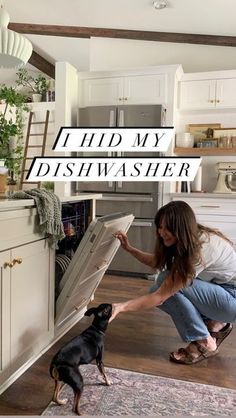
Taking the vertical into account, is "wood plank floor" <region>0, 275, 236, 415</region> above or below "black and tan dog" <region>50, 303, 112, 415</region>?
below

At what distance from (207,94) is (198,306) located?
2.66 m

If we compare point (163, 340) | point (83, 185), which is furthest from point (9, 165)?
point (83, 185)

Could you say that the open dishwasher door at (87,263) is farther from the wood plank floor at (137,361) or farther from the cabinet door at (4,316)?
the cabinet door at (4,316)

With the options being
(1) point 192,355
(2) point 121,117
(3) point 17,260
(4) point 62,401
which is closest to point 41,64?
(2) point 121,117

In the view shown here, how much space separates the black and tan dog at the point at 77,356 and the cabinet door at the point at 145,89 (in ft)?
9.01

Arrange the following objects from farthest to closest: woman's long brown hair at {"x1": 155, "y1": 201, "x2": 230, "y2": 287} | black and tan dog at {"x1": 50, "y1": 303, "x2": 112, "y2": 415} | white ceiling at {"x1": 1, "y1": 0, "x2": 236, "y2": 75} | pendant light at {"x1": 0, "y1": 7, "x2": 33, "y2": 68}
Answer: white ceiling at {"x1": 1, "y1": 0, "x2": 236, "y2": 75} < pendant light at {"x1": 0, "y1": 7, "x2": 33, "y2": 68} < woman's long brown hair at {"x1": 155, "y1": 201, "x2": 230, "y2": 287} < black and tan dog at {"x1": 50, "y1": 303, "x2": 112, "y2": 415}

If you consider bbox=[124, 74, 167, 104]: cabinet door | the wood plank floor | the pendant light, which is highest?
bbox=[124, 74, 167, 104]: cabinet door

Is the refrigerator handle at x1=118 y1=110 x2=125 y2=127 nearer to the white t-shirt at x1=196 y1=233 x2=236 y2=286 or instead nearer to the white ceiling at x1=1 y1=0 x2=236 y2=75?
the white ceiling at x1=1 y1=0 x2=236 y2=75

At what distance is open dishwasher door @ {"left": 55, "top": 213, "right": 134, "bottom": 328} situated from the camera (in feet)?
5.49

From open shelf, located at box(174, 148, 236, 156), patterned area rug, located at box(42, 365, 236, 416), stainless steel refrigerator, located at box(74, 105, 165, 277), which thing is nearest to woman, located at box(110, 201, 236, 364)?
patterned area rug, located at box(42, 365, 236, 416)

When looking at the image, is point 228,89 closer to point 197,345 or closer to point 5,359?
point 197,345

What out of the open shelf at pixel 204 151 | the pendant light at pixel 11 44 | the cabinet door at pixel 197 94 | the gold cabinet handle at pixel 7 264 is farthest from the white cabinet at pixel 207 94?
the gold cabinet handle at pixel 7 264

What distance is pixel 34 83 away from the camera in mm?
5605

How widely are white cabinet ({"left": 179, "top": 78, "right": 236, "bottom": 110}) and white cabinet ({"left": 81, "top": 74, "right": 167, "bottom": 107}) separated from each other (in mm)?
307
